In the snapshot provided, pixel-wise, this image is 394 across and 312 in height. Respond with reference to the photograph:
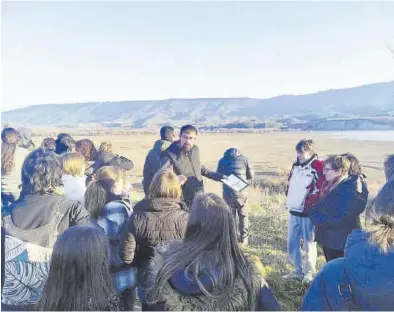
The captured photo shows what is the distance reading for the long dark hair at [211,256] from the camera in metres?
2.03

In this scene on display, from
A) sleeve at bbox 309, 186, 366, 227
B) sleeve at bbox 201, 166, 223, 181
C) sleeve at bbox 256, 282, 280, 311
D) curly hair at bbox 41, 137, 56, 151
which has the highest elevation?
curly hair at bbox 41, 137, 56, 151

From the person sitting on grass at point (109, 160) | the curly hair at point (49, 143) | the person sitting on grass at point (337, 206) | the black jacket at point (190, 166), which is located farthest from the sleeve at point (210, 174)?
the curly hair at point (49, 143)

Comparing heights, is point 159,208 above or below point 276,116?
below

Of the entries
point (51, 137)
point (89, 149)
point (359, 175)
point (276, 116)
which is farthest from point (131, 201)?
point (359, 175)

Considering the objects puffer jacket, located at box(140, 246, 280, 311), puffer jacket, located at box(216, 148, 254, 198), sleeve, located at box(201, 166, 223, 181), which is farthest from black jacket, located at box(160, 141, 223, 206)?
puffer jacket, located at box(140, 246, 280, 311)

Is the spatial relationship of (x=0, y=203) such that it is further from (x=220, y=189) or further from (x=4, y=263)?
(x=220, y=189)

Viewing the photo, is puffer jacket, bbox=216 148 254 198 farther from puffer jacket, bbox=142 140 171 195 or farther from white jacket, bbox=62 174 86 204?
white jacket, bbox=62 174 86 204

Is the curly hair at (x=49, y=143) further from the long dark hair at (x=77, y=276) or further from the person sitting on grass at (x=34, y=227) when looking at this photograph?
the long dark hair at (x=77, y=276)

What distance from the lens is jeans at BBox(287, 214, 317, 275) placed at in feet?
10.3

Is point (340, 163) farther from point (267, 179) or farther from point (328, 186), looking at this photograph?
point (267, 179)

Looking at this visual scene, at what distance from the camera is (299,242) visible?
317 centimetres

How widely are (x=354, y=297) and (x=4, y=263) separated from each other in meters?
1.89

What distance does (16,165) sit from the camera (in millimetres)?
3061

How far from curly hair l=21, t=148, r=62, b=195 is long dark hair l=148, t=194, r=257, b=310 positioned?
0.91m
